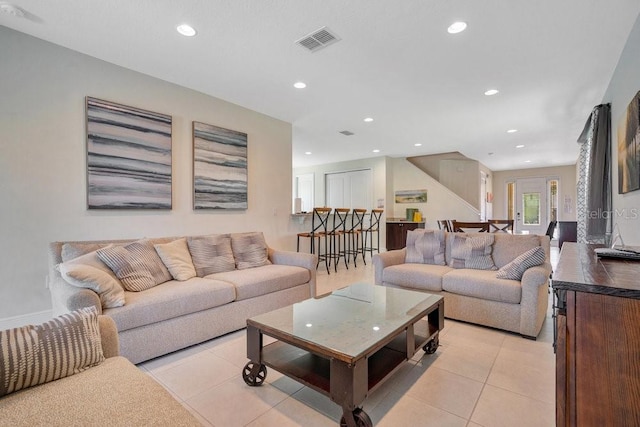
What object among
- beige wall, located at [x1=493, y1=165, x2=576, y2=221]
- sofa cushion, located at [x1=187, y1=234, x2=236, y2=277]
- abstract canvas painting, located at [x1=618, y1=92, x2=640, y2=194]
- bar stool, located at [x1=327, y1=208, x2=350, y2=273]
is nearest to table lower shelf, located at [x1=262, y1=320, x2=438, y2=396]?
sofa cushion, located at [x1=187, y1=234, x2=236, y2=277]

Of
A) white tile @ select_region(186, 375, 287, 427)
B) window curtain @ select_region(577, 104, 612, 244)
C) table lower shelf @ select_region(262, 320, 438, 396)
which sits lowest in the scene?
white tile @ select_region(186, 375, 287, 427)

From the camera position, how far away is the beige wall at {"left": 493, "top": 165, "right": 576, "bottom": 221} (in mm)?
9320

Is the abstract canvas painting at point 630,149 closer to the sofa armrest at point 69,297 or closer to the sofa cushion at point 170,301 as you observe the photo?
the sofa cushion at point 170,301

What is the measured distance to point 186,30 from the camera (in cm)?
254

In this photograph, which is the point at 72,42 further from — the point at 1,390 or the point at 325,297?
the point at 325,297

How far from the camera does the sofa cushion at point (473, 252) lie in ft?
10.3

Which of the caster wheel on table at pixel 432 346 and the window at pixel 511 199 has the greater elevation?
the window at pixel 511 199

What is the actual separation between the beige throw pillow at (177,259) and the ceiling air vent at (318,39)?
2.24 m

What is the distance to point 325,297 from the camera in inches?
94.8

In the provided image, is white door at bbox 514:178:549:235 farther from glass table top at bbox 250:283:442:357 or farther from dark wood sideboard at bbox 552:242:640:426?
dark wood sideboard at bbox 552:242:640:426

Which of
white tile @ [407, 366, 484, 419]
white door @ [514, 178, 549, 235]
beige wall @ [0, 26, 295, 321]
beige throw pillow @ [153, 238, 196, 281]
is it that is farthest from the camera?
white door @ [514, 178, 549, 235]

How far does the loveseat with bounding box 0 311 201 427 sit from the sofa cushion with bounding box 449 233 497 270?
9.89 feet

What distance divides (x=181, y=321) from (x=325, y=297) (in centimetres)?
114

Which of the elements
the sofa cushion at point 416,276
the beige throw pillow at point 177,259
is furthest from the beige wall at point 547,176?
the beige throw pillow at point 177,259
